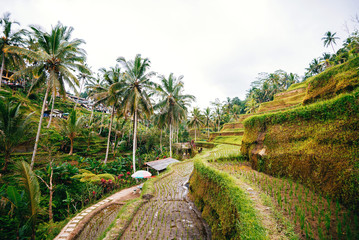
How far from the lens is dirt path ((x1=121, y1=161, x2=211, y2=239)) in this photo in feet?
16.0

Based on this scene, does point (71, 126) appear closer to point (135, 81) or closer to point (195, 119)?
point (135, 81)

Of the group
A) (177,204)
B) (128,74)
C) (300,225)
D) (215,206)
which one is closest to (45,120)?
(128,74)

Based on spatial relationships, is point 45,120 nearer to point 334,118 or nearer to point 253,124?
point 253,124

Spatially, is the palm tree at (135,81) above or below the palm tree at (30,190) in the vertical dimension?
above

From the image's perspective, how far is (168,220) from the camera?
5.70 meters

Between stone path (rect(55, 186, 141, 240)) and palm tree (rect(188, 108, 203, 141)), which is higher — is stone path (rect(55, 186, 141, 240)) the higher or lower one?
the lower one

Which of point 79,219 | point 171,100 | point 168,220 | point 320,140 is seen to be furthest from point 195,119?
point 320,140

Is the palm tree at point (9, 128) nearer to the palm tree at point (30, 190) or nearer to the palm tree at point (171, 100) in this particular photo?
the palm tree at point (30, 190)

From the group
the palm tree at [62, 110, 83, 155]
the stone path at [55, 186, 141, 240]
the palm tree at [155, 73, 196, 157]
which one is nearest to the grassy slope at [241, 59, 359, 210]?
the stone path at [55, 186, 141, 240]

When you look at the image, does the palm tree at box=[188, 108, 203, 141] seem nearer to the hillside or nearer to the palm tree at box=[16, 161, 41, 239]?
the hillside

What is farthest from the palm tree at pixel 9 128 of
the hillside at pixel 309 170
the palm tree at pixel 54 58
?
the hillside at pixel 309 170

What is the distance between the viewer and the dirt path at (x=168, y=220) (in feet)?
16.0

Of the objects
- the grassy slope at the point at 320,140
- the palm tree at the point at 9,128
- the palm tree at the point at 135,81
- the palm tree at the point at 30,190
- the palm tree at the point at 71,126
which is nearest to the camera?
the grassy slope at the point at 320,140

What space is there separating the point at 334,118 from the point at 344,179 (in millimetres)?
1817
